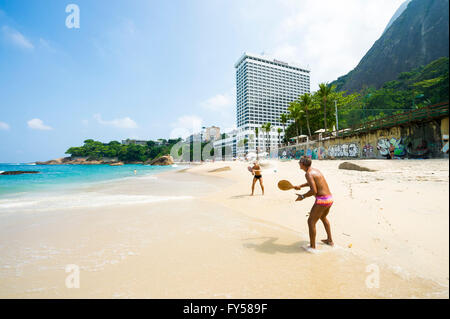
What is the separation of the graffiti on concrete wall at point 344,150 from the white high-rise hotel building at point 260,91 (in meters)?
105

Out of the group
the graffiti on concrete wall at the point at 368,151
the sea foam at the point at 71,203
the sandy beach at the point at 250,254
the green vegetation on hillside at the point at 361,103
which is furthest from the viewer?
the green vegetation on hillside at the point at 361,103

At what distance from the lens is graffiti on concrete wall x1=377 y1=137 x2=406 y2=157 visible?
52.2ft

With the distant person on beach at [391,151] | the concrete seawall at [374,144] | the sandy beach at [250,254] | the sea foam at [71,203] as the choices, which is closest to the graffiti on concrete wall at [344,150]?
the concrete seawall at [374,144]

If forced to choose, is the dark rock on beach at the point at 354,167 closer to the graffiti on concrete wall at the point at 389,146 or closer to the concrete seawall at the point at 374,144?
the concrete seawall at the point at 374,144

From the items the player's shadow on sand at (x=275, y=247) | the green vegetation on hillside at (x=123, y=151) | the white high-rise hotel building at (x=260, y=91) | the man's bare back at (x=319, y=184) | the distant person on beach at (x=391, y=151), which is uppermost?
the white high-rise hotel building at (x=260, y=91)

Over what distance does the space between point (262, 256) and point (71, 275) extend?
3.27m

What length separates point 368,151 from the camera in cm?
1991

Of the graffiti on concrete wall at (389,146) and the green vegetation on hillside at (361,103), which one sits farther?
the green vegetation on hillside at (361,103)

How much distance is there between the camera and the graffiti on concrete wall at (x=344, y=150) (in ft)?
72.7

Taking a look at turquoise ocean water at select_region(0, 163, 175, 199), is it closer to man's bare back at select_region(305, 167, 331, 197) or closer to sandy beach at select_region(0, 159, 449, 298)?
→ sandy beach at select_region(0, 159, 449, 298)

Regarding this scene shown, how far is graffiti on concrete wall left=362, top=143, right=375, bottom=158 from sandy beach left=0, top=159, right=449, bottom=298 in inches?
696

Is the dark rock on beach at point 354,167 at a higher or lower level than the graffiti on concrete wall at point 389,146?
lower
